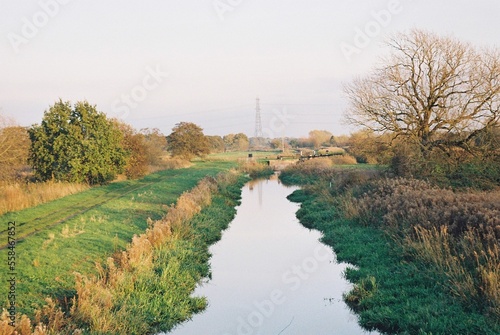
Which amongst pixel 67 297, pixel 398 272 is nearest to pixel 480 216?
pixel 398 272


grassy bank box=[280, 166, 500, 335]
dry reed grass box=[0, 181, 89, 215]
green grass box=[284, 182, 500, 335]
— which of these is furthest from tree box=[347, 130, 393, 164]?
dry reed grass box=[0, 181, 89, 215]

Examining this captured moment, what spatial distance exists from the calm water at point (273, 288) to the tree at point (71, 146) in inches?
Answer: 507

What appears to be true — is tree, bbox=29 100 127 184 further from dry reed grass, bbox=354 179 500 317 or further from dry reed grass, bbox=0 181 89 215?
dry reed grass, bbox=354 179 500 317

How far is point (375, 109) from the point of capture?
2294 centimetres

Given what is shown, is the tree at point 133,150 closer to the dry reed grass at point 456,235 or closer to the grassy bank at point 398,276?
the grassy bank at point 398,276

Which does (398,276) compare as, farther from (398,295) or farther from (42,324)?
(42,324)

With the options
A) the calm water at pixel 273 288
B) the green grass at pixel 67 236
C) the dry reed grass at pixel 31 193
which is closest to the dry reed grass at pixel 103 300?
the green grass at pixel 67 236

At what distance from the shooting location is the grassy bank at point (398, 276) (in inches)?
295

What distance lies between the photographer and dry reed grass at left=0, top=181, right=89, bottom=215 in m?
17.9

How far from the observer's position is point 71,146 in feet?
87.1

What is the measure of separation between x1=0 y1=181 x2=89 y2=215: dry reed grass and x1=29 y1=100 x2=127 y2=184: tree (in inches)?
44.1

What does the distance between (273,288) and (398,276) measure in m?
3.09

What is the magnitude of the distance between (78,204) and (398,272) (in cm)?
1539

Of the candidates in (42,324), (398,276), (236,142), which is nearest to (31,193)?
(42,324)
